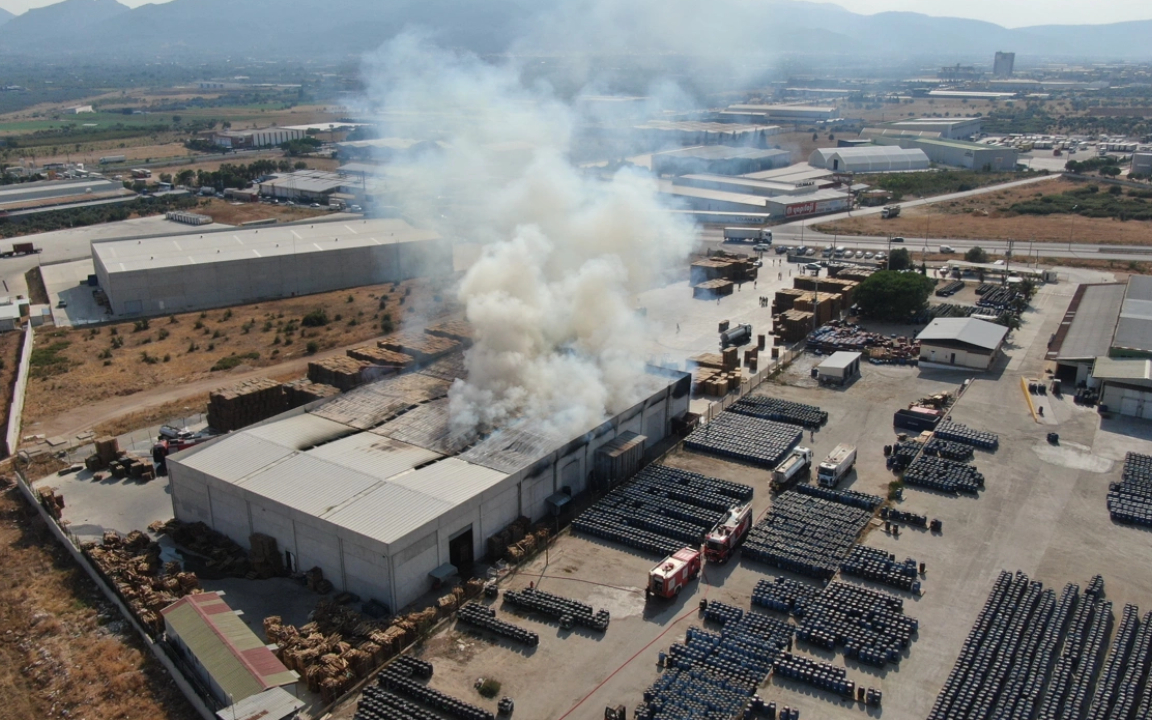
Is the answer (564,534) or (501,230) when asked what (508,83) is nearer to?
(501,230)

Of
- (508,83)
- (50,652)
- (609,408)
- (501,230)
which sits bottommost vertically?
(50,652)

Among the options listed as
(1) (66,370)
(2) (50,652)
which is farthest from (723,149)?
(2) (50,652)

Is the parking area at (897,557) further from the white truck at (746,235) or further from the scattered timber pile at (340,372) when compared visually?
the white truck at (746,235)

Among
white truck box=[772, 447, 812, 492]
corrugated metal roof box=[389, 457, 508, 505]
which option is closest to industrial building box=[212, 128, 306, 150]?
corrugated metal roof box=[389, 457, 508, 505]

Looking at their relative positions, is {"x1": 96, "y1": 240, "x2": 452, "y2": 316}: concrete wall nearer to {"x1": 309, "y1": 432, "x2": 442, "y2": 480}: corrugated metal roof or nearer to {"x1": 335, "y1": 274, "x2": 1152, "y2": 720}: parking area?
{"x1": 309, "y1": 432, "x2": 442, "y2": 480}: corrugated metal roof

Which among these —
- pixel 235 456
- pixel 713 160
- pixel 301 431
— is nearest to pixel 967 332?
pixel 301 431

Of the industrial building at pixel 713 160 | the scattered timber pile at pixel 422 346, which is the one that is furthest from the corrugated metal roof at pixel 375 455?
the industrial building at pixel 713 160
